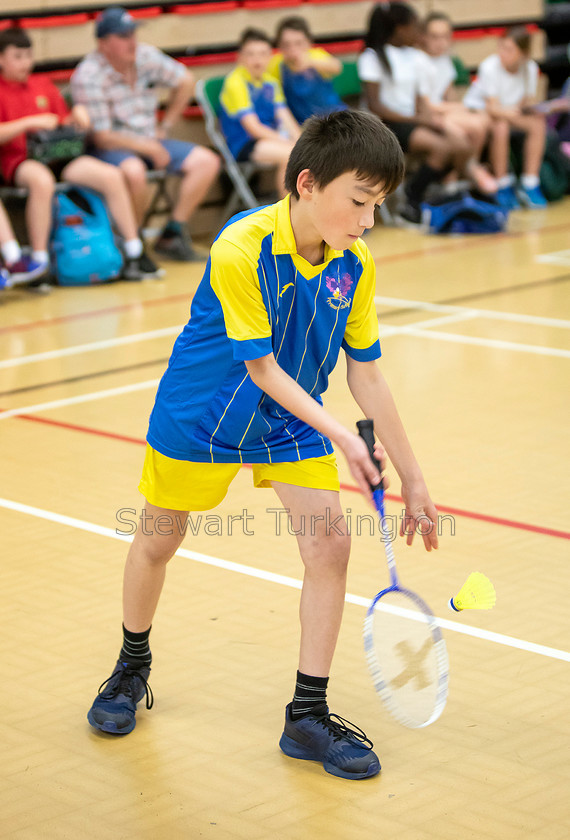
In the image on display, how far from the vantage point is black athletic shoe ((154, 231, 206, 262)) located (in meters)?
10.8

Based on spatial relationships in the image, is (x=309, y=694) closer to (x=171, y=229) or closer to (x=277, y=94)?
(x=171, y=229)

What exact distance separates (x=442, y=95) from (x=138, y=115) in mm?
3814

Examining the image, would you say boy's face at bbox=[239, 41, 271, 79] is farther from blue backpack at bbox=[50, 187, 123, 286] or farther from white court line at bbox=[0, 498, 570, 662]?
white court line at bbox=[0, 498, 570, 662]

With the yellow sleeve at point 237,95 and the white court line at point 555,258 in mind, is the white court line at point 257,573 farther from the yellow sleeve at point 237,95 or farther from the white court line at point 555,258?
the yellow sleeve at point 237,95

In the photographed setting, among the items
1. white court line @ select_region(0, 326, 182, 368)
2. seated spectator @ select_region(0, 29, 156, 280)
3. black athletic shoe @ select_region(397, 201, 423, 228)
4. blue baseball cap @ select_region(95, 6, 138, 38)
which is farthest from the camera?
black athletic shoe @ select_region(397, 201, 423, 228)

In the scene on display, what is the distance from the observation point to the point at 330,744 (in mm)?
3264

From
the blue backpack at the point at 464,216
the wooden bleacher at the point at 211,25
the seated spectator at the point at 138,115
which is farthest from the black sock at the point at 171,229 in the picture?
the blue backpack at the point at 464,216

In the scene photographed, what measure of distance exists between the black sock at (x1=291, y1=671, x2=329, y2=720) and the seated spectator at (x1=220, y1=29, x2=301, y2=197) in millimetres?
8065

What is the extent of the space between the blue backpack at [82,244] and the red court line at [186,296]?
0.78m

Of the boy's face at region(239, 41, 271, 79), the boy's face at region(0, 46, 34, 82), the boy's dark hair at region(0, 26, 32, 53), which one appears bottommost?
the boy's face at region(239, 41, 271, 79)

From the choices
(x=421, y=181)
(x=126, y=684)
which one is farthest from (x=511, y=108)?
(x=126, y=684)

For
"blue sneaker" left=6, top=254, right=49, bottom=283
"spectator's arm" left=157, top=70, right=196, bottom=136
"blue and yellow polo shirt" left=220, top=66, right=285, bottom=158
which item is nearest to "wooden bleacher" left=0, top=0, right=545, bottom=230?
"blue and yellow polo shirt" left=220, top=66, right=285, bottom=158

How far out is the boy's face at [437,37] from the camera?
12.5m

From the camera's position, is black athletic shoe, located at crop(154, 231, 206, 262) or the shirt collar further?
black athletic shoe, located at crop(154, 231, 206, 262)
